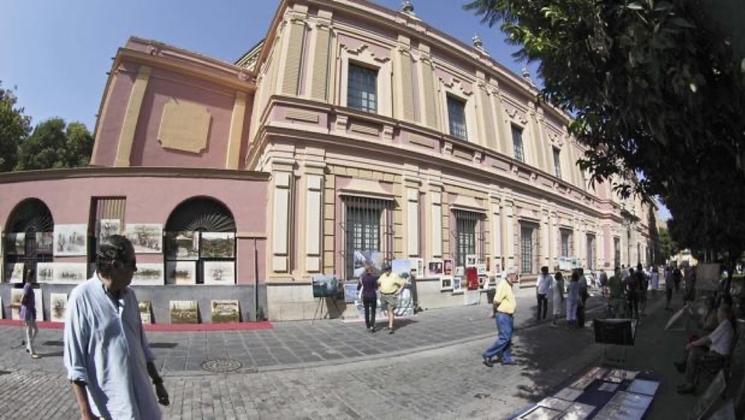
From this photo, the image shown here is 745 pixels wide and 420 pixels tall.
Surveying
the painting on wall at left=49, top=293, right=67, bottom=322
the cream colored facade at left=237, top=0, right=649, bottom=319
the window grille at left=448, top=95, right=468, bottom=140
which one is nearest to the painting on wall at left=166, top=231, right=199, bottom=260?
the cream colored facade at left=237, top=0, right=649, bottom=319

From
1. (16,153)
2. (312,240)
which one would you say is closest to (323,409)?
(312,240)

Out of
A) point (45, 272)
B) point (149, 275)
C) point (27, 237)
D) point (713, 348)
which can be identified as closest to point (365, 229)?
point (149, 275)

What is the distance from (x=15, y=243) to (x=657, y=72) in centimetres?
1668

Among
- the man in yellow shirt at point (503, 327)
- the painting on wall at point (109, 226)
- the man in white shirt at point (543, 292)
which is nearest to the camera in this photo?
the man in yellow shirt at point (503, 327)

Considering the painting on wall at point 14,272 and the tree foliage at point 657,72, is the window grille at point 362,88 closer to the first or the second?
the tree foliage at point 657,72

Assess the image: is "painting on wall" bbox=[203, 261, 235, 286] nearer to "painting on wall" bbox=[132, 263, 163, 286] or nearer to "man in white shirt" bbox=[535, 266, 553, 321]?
"painting on wall" bbox=[132, 263, 163, 286]

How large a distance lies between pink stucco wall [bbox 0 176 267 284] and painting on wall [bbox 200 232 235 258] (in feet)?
0.88

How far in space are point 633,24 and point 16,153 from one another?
3089 cm

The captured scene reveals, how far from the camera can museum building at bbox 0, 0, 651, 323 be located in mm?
Result: 11930

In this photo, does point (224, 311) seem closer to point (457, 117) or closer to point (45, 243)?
point (45, 243)

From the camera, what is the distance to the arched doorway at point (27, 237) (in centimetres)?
1246

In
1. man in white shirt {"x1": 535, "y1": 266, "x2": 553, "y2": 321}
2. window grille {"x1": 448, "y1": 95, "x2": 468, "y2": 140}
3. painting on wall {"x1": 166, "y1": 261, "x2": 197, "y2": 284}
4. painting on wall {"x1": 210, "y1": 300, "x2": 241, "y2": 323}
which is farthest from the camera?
window grille {"x1": 448, "y1": 95, "x2": 468, "y2": 140}

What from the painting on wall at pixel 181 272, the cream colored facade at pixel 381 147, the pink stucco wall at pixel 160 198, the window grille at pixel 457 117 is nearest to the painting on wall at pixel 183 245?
the painting on wall at pixel 181 272

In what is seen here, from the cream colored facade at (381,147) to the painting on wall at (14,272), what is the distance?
777cm
